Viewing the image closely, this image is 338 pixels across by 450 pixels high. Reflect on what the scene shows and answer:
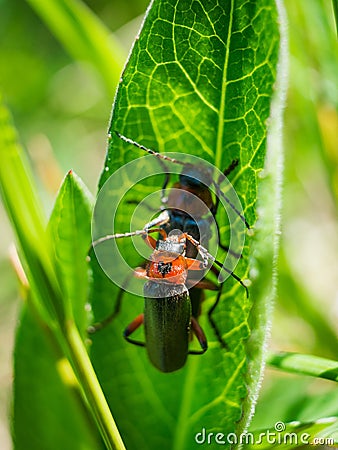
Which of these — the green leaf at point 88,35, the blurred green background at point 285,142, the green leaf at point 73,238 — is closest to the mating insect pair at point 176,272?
the green leaf at point 73,238

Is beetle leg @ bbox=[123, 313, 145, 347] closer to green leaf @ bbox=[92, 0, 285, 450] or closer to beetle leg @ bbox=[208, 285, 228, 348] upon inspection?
green leaf @ bbox=[92, 0, 285, 450]

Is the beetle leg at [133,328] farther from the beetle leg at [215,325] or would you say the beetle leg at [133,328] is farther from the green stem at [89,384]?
the green stem at [89,384]

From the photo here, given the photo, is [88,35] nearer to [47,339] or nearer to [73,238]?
[73,238]

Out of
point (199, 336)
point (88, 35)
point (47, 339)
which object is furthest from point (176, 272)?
point (88, 35)

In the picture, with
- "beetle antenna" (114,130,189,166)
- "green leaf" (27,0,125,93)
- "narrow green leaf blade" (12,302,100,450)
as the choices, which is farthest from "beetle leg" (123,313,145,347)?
"green leaf" (27,0,125,93)

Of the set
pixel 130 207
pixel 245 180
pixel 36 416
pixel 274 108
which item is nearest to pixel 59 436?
pixel 36 416
